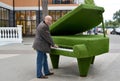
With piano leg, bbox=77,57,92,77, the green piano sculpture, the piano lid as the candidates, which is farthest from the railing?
piano leg, bbox=77,57,92,77

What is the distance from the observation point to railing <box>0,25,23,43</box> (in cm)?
2422

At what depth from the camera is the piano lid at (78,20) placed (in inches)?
345

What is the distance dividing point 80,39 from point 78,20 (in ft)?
3.57

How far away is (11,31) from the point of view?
958 inches

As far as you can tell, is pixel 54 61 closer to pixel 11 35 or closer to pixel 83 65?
pixel 83 65

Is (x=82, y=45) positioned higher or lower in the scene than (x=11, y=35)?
higher

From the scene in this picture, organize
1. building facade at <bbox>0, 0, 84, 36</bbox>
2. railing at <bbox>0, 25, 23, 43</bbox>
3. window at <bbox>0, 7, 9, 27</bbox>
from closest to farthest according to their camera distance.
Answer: railing at <bbox>0, 25, 23, 43</bbox> < window at <bbox>0, 7, 9, 27</bbox> < building facade at <bbox>0, 0, 84, 36</bbox>

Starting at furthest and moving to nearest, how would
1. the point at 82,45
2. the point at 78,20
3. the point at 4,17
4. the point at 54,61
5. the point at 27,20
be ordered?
the point at 27,20, the point at 4,17, the point at 54,61, the point at 78,20, the point at 82,45

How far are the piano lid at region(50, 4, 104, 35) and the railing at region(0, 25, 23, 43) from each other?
14068mm

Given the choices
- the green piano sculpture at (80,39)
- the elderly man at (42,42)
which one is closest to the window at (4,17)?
the green piano sculpture at (80,39)

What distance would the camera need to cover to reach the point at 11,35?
2438 centimetres

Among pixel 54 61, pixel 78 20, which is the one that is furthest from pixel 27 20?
pixel 78 20

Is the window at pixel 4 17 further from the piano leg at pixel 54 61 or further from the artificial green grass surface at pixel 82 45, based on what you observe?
the artificial green grass surface at pixel 82 45

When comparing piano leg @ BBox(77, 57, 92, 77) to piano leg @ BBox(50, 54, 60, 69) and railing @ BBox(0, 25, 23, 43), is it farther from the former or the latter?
railing @ BBox(0, 25, 23, 43)
